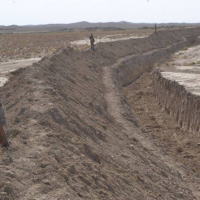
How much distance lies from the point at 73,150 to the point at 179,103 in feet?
35.9

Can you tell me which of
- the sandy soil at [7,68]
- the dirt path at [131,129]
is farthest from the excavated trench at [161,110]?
the sandy soil at [7,68]

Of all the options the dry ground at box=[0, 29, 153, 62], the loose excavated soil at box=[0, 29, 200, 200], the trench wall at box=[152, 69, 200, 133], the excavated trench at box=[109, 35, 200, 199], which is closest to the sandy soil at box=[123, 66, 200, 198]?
the excavated trench at box=[109, 35, 200, 199]

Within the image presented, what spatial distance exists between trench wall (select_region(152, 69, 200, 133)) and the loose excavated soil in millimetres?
2850

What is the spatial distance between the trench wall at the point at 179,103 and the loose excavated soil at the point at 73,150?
2.85 meters

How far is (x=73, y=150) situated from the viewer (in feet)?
27.0

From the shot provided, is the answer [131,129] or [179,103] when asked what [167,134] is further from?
[131,129]

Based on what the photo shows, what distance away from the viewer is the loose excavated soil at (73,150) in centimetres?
659

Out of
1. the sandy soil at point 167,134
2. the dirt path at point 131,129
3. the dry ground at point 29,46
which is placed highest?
the dry ground at point 29,46

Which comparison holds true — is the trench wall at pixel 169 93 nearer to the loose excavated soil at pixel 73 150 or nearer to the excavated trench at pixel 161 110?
the excavated trench at pixel 161 110

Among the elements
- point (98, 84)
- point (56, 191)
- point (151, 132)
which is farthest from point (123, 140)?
point (98, 84)

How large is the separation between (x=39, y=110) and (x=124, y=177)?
3284 mm

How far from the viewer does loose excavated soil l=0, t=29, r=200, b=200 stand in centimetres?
659

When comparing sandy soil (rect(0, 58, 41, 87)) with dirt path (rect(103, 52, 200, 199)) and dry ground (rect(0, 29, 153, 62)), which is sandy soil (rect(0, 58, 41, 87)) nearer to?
dry ground (rect(0, 29, 153, 62))

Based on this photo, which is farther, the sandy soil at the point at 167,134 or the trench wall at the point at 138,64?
the trench wall at the point at 138,64
